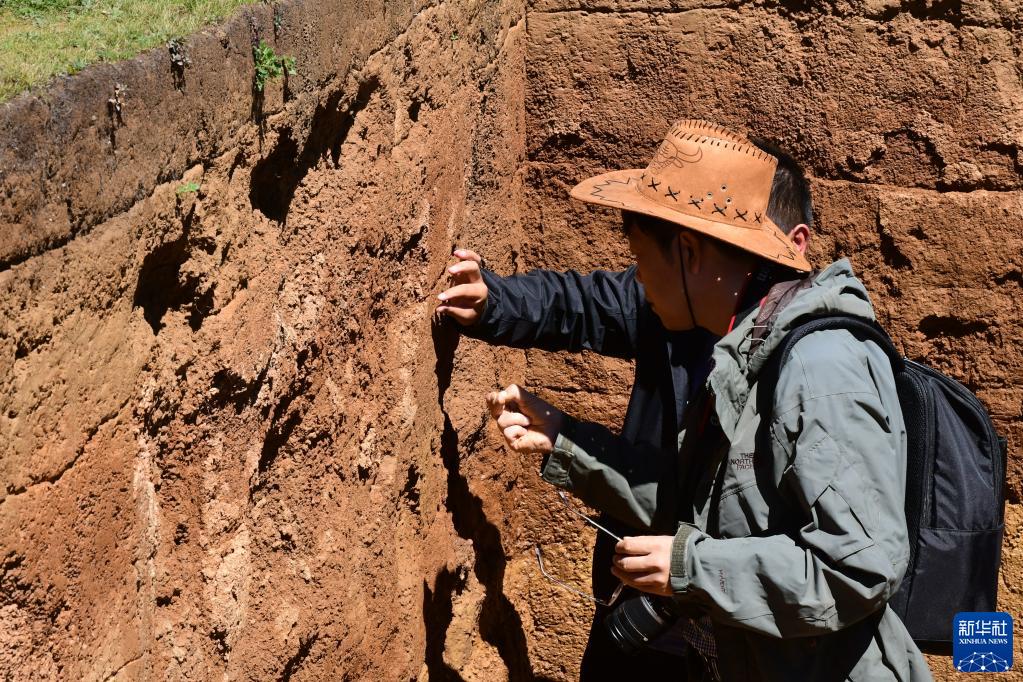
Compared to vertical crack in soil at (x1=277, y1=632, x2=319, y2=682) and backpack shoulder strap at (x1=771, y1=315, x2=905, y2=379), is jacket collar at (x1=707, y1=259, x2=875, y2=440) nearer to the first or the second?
backpack shoulder strap at (x1=771, y1=315, x2=905, y2=379)

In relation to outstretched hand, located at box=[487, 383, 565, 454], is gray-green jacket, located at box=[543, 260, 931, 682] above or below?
above

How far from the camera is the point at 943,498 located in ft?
7.21

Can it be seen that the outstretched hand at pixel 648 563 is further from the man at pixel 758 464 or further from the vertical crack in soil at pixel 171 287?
the vertical crack in soil at pixel 171 287

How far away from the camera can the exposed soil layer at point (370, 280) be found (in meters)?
1.67

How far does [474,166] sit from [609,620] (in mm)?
1280

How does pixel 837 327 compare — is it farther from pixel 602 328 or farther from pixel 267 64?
pixel 267 64

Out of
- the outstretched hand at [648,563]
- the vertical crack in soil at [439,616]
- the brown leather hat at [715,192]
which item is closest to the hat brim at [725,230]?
the brown leather hat at [715,192]

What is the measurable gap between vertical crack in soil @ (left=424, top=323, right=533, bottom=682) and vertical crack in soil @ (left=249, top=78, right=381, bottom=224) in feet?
2.16

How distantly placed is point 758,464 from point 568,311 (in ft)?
3.06

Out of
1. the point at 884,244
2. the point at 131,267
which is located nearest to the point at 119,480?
the point at 131,267

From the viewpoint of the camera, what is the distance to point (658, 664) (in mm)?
3098

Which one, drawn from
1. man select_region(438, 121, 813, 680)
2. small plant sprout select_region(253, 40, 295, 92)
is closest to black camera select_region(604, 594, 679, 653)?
man select_region(438, 121, 813, 680)

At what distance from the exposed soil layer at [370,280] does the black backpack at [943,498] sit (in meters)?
0.97

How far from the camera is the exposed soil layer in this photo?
167cm
